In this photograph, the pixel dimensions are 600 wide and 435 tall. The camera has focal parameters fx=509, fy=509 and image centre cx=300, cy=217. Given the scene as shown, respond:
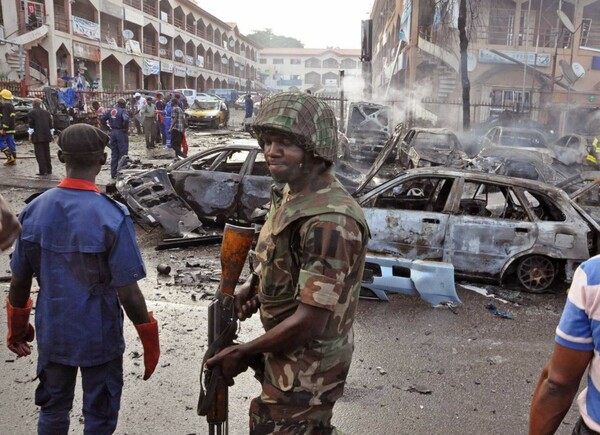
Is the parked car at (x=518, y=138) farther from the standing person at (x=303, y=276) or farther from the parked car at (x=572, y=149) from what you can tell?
the standing person at (x=303, y=276)

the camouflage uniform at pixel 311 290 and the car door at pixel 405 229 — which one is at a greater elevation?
the camouflage uniform at pixel 311 290

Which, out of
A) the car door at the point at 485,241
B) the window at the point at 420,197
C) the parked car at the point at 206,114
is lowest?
the car door at the point at 485,241

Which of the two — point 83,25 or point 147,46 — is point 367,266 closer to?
point 83,25

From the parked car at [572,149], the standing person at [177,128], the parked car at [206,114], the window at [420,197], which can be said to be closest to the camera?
the window at [420,197]

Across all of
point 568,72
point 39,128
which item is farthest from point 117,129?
point 568,72

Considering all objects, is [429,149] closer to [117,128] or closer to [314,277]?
[117,128]

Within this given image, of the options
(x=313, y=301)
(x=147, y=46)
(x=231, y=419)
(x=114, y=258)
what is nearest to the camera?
(x=313, y=301)

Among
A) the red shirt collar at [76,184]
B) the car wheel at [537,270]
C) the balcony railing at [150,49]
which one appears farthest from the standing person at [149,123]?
the balcony railing at [150,49]

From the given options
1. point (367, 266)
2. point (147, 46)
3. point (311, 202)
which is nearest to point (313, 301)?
point (311, 202)

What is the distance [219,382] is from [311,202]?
0.81 metres

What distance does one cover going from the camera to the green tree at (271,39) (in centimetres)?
10914

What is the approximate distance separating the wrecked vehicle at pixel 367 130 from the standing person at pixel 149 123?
6.98m

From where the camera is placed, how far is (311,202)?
1778mm

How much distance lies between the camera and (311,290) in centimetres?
169
